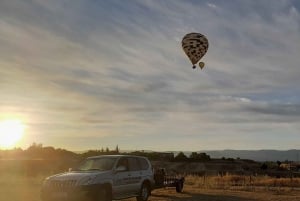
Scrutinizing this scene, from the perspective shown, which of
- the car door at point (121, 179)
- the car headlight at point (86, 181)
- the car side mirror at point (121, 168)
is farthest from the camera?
the car side mirror at point (121, 168)

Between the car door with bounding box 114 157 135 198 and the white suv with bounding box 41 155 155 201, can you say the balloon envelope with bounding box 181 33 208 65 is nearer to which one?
the white suv with bounding box 41 155 155 201

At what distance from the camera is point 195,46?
38.7m

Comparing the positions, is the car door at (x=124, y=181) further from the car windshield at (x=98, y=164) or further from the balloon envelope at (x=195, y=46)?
A: the balloon envelope at (x=195, y=46)

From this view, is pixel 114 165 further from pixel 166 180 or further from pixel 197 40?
pixel 197 40

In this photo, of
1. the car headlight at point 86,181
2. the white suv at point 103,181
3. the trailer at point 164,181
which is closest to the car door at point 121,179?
the white suv at point 103,181

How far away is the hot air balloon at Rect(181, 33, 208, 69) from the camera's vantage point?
3859cm

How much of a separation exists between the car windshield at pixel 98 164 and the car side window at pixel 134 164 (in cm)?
107

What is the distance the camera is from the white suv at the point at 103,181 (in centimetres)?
1830

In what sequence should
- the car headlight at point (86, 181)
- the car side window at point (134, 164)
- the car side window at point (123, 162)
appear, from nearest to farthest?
the car headlight at point (86, 181) < the car side window at point (123, 162) < the car side window at point (134, 164)

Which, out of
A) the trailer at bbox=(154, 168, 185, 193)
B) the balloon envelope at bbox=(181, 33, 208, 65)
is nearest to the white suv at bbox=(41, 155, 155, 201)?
the trailer at bbox=(154, 168, 185, 193)

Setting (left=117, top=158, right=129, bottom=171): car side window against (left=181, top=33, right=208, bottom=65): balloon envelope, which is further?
(left=181, top=33, right=208, bottom=65): balloon envelope

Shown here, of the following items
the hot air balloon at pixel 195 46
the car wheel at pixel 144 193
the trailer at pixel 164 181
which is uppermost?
the hot air balloon at pixel 195 46

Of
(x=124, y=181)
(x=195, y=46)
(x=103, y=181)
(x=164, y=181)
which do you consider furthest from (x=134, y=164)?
(x=195, y=46)

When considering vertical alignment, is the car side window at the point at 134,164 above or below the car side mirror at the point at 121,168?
above
